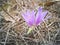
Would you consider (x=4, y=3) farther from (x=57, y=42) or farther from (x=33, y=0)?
(x=57, y=42)

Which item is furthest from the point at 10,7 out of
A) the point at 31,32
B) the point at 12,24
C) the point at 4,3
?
the point at 31,32

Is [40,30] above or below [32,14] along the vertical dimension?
below

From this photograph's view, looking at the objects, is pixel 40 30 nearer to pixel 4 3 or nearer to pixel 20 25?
pixel 20 25

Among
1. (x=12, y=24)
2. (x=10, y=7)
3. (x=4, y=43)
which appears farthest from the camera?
(x=10, y=7)

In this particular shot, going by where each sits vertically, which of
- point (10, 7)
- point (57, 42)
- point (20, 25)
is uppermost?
point (10, 7)

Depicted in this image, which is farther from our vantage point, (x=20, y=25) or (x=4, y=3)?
(x=4, y=3)

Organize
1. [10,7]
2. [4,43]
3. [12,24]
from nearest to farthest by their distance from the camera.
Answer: [4,43], [12,24], [10,7]
